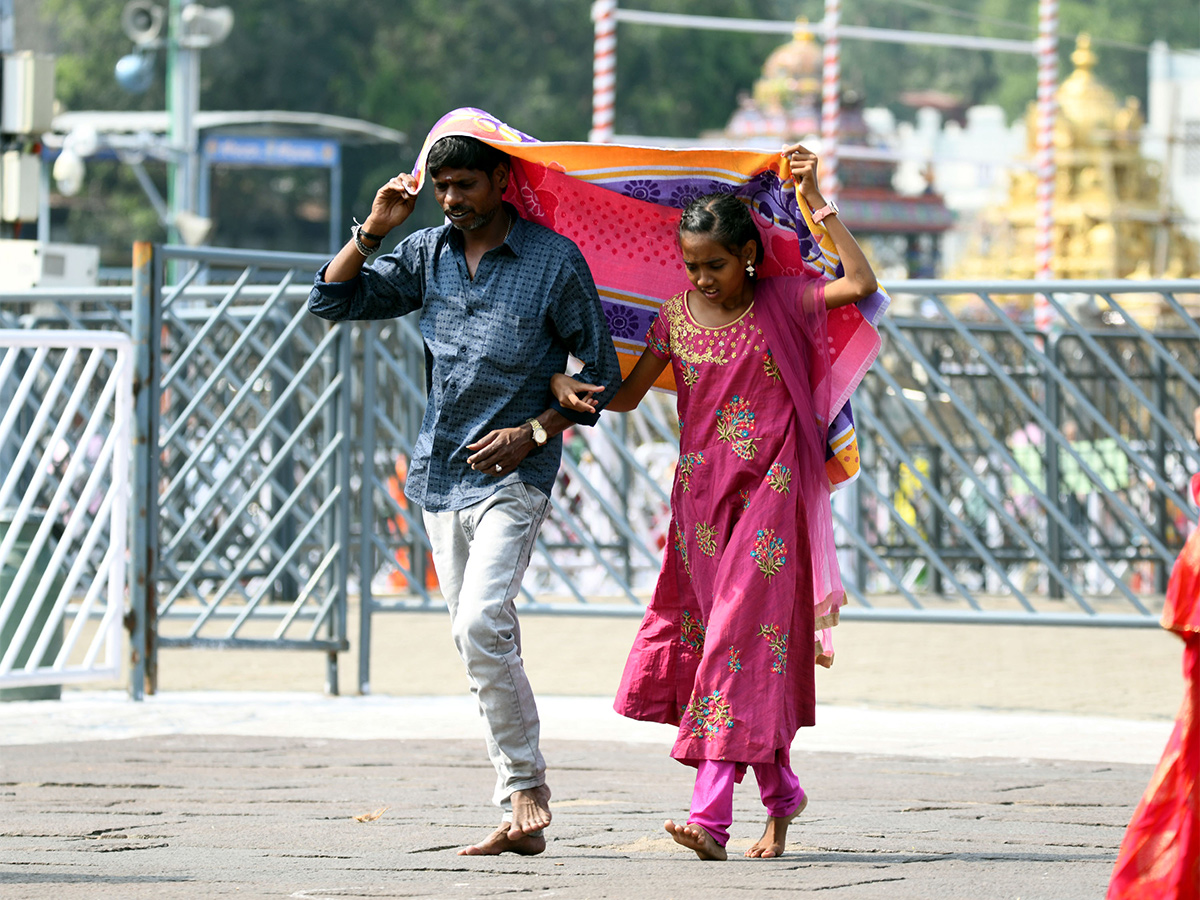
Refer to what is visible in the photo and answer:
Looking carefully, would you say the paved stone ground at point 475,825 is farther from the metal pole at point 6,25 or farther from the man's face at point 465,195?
the metal pole at point 6,25

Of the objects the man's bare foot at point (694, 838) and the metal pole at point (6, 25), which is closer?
the man's bare foot at point (694, 838)

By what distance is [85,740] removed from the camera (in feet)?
20.2

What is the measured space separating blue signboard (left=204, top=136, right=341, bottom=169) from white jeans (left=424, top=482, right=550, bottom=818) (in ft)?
57.0

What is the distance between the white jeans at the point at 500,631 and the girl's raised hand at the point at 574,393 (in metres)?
0.22

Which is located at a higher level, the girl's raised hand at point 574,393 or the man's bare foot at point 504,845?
the girl's raised hand at point 574,393

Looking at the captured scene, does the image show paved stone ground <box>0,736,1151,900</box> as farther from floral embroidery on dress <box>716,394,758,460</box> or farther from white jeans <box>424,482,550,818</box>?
floral embroidery on dress <box>716,394,758,460</box>

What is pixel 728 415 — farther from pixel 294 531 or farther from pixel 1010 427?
pixel 1010 427

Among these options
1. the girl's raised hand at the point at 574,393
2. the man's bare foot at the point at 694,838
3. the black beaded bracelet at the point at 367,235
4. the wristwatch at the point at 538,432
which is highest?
the black beaded bracelet at the point at 367,235

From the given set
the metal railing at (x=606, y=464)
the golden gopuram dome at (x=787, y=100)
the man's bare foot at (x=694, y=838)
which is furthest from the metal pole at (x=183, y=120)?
the golden gopuram dome at (x=787, y=100)

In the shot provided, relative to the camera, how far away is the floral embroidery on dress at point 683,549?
14.4 feet

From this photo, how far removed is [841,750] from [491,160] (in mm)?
2696

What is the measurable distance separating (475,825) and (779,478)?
1199 mm

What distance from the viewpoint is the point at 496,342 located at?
4.26 meters

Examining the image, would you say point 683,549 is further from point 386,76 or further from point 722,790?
point 386,76
